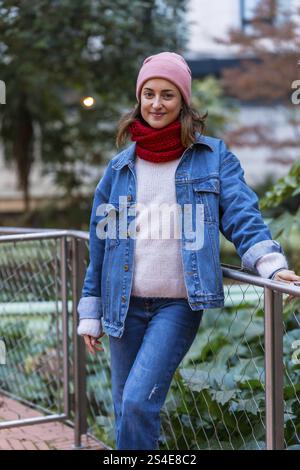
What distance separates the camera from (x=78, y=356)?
4.04 metres

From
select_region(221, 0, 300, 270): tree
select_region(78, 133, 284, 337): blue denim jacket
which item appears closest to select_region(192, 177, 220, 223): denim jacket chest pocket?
select_region(78, 133, 284, 337): blue denim jacket

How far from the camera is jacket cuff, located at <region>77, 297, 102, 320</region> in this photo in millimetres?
2904

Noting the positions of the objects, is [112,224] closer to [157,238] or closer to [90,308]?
[157,238]

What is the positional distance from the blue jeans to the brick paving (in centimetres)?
131

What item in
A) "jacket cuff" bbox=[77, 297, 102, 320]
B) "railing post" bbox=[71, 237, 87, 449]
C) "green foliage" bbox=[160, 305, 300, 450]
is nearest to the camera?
"jacket cuff" bbox=[77, 297, 102, 320]

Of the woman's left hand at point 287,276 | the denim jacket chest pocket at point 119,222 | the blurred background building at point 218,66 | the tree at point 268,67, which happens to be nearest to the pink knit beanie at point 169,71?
the denim jacket chest pocket at point 119,222

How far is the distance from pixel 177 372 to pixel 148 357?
1104mm

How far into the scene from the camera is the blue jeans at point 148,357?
2621 millimetres

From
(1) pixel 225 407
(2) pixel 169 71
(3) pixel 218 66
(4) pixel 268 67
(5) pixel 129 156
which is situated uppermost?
(3) pixel 218 66

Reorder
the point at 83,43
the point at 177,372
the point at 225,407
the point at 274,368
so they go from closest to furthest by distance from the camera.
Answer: the point at 274,368
the point at 225,407
the point at 177,372
the point at 83,43

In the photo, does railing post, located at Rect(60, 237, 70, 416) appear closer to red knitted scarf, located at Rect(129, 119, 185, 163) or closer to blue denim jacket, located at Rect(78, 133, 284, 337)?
blue denim jacket, located at Rect(78, 133, 284, 337)

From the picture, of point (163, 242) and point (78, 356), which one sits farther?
point (78, 356)

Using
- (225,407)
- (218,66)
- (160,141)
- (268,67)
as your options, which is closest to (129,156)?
(160,141)
